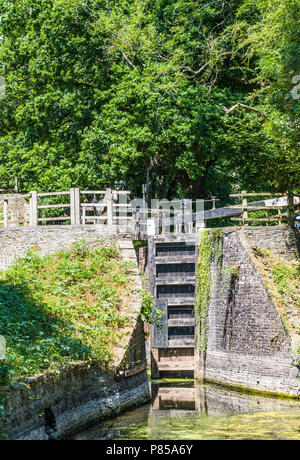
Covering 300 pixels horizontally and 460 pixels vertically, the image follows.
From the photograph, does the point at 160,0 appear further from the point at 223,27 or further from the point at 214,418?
the point at 214,418

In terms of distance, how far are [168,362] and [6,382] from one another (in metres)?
11.8

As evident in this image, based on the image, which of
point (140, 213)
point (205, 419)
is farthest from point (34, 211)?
point (205, 419)

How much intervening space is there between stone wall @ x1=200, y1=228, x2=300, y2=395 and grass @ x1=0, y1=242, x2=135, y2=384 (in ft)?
11.0

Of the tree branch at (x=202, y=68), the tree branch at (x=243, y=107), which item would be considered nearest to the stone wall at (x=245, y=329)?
the tree branch at (x=243, y=107)

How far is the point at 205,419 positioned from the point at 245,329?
499cm

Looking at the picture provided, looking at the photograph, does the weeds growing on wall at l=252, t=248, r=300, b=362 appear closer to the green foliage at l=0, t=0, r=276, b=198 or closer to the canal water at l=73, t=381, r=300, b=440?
the canal water at l=73, t=381, r=300, b=440

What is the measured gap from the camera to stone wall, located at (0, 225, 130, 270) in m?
21.9

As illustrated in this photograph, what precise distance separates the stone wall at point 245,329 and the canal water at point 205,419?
68 centimetres

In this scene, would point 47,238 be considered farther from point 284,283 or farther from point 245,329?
point 284,283

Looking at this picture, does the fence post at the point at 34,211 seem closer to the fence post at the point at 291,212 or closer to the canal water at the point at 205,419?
the canal water at the point at 205,419

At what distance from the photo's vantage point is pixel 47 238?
22109 mm

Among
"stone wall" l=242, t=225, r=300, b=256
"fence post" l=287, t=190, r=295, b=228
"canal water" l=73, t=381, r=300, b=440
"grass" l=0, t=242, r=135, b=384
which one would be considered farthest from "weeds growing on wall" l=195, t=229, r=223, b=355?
"grass" l=0, t=242, r=135, b=384
